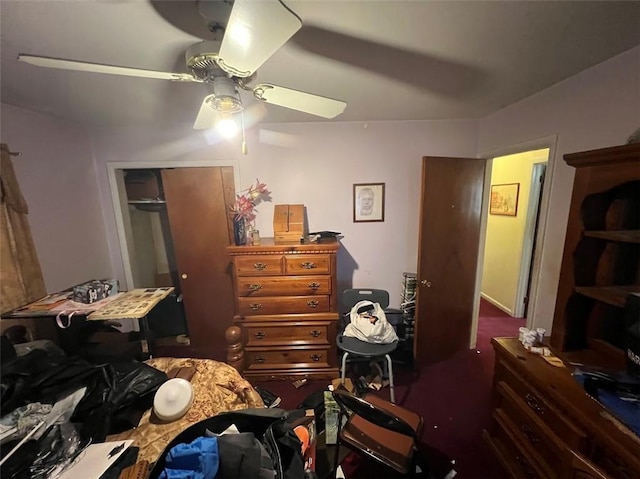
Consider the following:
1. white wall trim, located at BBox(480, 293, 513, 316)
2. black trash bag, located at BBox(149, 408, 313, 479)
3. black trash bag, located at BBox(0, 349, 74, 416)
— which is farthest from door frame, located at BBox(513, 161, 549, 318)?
black trash bag, located at BBox(0, 349, 74, 416)

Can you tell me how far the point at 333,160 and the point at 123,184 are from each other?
225cm

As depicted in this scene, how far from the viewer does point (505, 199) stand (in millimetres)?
3564

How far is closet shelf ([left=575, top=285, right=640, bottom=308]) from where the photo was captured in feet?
3.67

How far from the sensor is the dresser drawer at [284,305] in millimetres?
2262

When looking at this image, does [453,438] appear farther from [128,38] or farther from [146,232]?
[146,232]

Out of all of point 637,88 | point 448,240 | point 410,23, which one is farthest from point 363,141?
point 637,88

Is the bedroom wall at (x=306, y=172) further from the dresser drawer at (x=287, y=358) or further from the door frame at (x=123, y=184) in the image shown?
the dresser drawer at (x=287, y=358)

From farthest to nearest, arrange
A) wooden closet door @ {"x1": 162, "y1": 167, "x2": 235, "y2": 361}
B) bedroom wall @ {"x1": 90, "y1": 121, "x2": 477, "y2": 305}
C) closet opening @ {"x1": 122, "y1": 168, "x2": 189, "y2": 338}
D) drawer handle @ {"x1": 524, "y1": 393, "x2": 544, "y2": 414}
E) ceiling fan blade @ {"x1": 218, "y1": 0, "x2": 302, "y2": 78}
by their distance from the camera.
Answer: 1. closet opening @ {"x1": 122, "y1": 168, "x2": 189, "y2": 338}
2. wooden closet door @ {"x1": 162, "y1": 167, "x2": 235, "y2": 361}
3. bedroom wall @ {"x1": 90, "y1": 121, "x2": 477, "y2": 305}
4. drawer handle @ {"x1": 524, "y1": 393, "x2": 544, "y2": 414}
5. ceiling fan blade @ {"x1": 218, "y1": 0, "x2": 302, "y2": 78}

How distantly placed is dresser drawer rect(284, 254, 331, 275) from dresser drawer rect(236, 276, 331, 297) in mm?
55

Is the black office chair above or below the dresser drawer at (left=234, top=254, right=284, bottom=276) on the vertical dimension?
below

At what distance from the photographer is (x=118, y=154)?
258 centimetres

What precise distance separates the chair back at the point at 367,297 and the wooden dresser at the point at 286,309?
0.61 ft

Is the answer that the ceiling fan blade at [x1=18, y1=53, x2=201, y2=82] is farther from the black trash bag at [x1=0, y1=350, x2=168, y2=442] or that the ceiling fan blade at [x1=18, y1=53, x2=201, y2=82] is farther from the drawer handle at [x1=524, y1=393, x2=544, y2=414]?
the drawer handle at [x1=524, y1=393, x2=544, y2=414]

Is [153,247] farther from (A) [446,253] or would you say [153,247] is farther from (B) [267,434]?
(A) [446,253]
